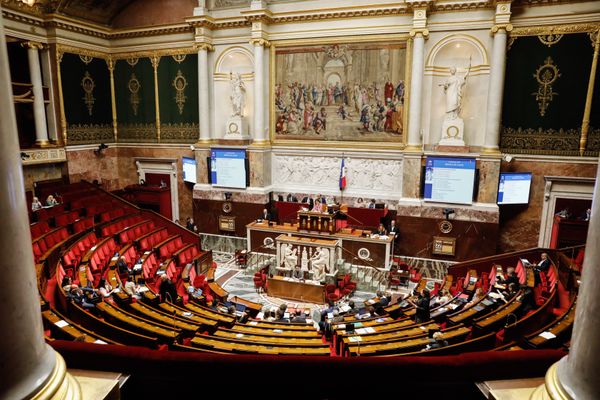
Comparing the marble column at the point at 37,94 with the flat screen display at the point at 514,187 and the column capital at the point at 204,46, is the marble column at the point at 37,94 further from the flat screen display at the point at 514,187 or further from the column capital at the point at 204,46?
the flat screen display at the point at 514,187

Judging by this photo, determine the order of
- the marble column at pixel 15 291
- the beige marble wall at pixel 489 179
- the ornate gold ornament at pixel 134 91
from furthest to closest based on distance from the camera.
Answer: the ornate gold ornament at pixel 134 91 → the beige marble wall at pixel 489 179 → the marble column at pixel 15 291

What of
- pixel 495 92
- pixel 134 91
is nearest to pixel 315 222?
pixel 495 92

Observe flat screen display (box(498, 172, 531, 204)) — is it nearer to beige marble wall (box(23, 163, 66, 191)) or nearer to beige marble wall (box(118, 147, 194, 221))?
beige marble wall (box(118, 147, 194, 221))

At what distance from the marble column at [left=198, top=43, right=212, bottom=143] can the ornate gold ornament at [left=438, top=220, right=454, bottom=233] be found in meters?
10.4

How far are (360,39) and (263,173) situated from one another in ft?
21.6

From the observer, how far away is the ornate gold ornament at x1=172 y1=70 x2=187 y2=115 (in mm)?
18719

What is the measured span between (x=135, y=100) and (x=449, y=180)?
1476cm

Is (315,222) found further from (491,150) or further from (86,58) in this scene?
(86,58)

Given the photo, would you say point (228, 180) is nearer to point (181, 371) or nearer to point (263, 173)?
point (263, 173)

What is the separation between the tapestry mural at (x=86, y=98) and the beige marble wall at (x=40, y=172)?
4.16ft

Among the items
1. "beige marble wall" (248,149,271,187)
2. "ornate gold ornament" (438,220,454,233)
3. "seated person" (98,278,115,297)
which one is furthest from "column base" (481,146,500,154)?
"seated person" (98,278,115,297)

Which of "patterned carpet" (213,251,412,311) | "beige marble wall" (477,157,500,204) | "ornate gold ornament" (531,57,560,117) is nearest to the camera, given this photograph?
"patterned carpet" (213,251,412,311)

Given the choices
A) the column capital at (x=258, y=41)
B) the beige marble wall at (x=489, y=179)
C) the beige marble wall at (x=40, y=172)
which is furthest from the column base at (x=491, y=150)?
the beige marble wall at (x=40, y=172)

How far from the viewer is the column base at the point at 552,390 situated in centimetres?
214
